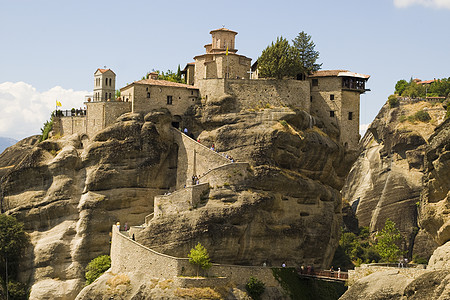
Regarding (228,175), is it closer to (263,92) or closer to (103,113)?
(263,92)

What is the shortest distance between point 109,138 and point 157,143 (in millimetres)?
5470

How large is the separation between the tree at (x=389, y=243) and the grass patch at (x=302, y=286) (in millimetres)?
25548

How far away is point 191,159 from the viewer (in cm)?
9150

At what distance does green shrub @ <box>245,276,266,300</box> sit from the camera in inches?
3231

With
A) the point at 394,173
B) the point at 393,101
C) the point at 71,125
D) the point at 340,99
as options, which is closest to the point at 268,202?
the point at 340,99

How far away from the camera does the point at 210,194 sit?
85.6 m

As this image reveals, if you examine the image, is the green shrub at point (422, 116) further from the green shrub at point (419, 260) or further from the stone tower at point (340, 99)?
the stone tower at point (340, 99)

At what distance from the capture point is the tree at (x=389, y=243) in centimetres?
11056

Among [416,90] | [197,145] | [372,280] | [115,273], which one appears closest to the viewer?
[372,280]

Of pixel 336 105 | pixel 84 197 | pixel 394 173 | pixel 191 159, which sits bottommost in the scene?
pixel 84 197

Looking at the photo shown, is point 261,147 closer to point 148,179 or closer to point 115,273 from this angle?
point 148,179

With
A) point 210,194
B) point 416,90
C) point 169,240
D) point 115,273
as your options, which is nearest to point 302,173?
point 210,194

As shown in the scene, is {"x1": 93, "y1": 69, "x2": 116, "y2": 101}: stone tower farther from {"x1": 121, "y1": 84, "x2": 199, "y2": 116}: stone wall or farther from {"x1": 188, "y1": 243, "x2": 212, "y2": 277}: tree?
{"x1": 188, "y1": 243, "x2": 212, "y2": 277}: tree

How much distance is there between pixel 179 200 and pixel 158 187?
9484mm
